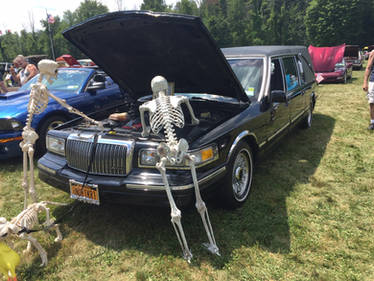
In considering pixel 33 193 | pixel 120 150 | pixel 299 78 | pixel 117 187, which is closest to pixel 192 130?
pixel 120 150

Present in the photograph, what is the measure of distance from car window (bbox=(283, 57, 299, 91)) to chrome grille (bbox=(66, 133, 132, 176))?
3060mm

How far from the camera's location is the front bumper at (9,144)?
462cm

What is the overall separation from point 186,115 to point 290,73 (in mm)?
2313

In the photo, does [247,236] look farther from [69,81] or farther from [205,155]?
[69,81]

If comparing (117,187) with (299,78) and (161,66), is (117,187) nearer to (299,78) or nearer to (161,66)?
(161,66)

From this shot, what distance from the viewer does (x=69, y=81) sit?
5.98 meters

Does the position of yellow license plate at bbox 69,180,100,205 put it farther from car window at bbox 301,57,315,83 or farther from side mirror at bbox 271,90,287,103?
car window at bbox 301,57,315,83

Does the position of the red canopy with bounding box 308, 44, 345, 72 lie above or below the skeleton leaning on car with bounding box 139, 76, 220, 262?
above

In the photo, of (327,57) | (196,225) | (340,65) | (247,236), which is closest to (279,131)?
(247,236)

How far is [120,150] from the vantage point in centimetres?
260

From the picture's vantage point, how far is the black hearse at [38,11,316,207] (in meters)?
2.57

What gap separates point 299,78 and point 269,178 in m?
2.22

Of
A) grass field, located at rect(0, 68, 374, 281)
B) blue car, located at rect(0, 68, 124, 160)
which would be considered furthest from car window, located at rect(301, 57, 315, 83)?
blue car, located at rect(0, 68, 124, 160)

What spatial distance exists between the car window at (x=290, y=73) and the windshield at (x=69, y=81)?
4.11 meters
